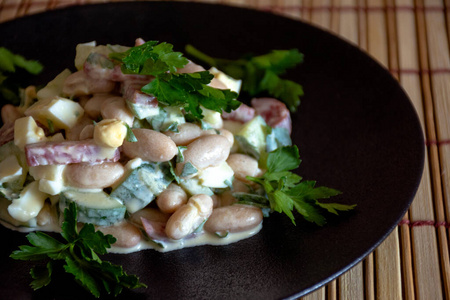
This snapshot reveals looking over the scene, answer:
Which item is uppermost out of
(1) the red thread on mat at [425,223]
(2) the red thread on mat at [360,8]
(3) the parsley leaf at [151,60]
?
(2) the red thread on mat at [360,8]

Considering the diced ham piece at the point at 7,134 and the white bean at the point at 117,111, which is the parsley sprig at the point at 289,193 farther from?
the diced ham piece at the point at 7,134

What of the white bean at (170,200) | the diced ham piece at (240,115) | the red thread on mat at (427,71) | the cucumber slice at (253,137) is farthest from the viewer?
the red thread on mat at (427,71)

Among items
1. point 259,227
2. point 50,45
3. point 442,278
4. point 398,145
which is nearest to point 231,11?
point 50,45

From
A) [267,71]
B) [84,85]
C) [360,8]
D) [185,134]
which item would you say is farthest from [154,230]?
[360,8]

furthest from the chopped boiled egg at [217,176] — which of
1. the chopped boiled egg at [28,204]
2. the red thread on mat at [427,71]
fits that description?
the red thread on mat at [427,71]

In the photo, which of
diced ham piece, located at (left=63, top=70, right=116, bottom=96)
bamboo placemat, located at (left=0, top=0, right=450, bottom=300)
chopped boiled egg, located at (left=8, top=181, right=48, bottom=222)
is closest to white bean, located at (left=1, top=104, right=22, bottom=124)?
diced ham piece, located at (left=63, top=70, right=116, bottom=96)

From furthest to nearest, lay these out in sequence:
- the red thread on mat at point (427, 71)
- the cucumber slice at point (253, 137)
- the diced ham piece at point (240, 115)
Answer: the red thread on mat at point (427, 71) < the diced ham piece at point (240, 115) < the cucumber slice at point (253, 137)

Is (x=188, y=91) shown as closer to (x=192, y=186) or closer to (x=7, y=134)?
(x=192, y=186)
